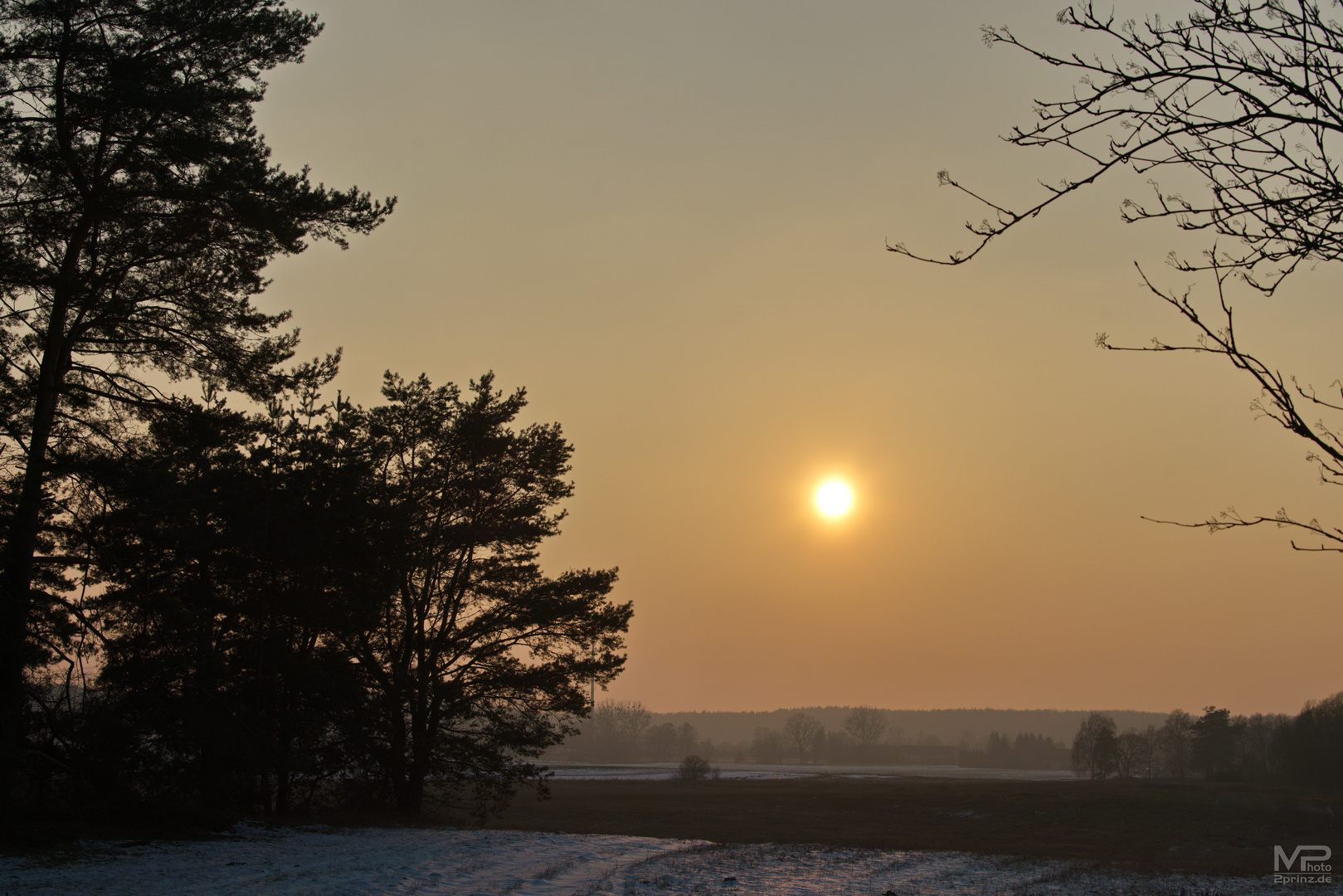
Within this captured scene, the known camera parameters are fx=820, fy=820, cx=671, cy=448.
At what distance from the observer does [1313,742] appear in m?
75.4

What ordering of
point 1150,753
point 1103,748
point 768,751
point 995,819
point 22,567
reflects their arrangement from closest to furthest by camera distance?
point 22,567, point 995,819, point 1103,748, point 1150,753, point 768,751

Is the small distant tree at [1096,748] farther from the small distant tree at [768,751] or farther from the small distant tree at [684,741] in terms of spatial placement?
the small distant tree at [684,741]

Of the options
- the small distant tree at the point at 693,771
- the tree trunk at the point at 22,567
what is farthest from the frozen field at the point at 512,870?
the small distant tree at the point at 693,771

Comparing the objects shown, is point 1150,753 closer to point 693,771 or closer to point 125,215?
point 693,771

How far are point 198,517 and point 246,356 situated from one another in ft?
11.4

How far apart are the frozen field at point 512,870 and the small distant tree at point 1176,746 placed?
97.3 metres

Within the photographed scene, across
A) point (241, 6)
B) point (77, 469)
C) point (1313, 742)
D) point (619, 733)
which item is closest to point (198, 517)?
point (77, 469)

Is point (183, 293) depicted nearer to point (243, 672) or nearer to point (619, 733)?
point (243, 672)

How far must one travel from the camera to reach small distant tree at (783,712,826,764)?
17425 centimetres

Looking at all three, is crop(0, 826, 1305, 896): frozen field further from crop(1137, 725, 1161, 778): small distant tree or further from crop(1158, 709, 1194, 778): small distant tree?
crop(1137, 725, 1161, 778): small distant tree

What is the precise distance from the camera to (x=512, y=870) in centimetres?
1380

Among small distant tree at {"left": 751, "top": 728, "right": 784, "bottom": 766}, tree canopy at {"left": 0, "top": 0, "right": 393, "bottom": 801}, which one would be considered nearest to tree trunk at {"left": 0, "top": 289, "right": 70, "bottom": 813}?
tree canopy at {"left": 0, "top": 0, "right": 393, "bottom": 801}

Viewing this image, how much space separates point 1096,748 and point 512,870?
341 ft

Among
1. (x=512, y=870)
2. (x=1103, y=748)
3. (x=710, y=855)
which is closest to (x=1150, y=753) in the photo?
(x=1103, y=748)
